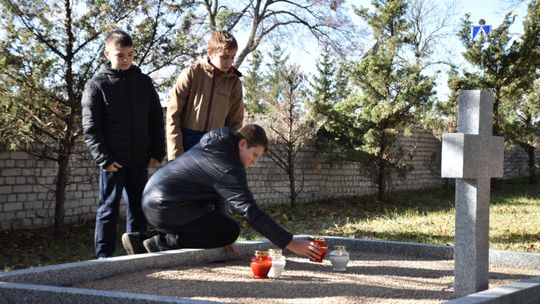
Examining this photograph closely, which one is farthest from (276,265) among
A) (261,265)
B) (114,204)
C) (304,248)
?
(114,204)

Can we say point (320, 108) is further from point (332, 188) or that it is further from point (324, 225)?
point (324, 225)

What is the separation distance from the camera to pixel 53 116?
27.2 ft

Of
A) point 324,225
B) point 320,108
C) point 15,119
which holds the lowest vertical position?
point 324,225

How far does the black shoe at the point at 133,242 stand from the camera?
433cm

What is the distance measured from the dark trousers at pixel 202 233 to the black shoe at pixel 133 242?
0.51 feet

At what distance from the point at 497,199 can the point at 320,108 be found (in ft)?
14.8

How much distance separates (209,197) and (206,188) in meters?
0.12

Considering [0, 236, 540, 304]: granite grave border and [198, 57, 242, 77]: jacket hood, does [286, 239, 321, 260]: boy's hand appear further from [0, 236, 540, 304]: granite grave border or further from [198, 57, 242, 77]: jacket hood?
[198, 57, 242, 77]: jacket hood

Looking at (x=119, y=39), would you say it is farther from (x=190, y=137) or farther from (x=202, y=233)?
(x=202, y=233)

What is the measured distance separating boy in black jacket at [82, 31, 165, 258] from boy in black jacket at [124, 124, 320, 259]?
14.0 inches

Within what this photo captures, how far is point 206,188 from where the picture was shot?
3.86 m

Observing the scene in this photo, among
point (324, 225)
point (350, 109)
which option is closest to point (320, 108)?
point (350, 109)

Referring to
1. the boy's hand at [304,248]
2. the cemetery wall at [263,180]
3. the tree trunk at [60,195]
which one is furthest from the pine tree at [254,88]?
the boy's hand at [304,248]

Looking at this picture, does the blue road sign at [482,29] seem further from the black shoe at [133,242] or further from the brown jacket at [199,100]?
the black shoe at [133,242]
